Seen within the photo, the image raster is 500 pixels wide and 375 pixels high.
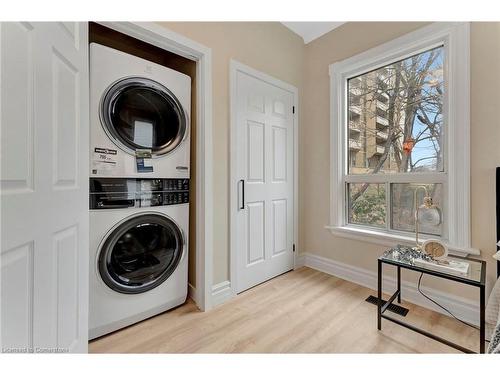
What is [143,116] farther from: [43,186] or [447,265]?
[447,265]

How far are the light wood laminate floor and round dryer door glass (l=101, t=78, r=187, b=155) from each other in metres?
1.23

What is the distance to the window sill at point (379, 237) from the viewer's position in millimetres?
1628

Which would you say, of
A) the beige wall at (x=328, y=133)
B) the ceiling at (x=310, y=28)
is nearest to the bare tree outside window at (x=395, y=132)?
the beige wall at (x=328, y=133)

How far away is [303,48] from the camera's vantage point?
8.57ft

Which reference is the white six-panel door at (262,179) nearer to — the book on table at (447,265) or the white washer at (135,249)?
the white washer at (135,249)

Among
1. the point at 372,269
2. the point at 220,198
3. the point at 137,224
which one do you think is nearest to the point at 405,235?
the point at 372,269

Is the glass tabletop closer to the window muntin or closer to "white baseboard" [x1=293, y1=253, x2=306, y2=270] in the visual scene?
the window muntin

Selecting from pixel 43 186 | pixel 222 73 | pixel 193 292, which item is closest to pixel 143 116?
pixel 222 73

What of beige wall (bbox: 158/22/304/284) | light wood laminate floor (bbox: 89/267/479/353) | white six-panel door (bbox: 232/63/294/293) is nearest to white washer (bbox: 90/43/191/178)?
beige wall (bbox: 158/22/304/284)

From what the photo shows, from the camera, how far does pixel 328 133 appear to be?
7.88 feet

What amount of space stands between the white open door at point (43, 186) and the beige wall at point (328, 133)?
2133 millimetres

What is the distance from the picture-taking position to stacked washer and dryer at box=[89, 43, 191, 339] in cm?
138

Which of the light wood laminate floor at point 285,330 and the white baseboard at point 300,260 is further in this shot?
the white baseboard at point 300,260

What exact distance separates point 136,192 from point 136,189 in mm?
21
